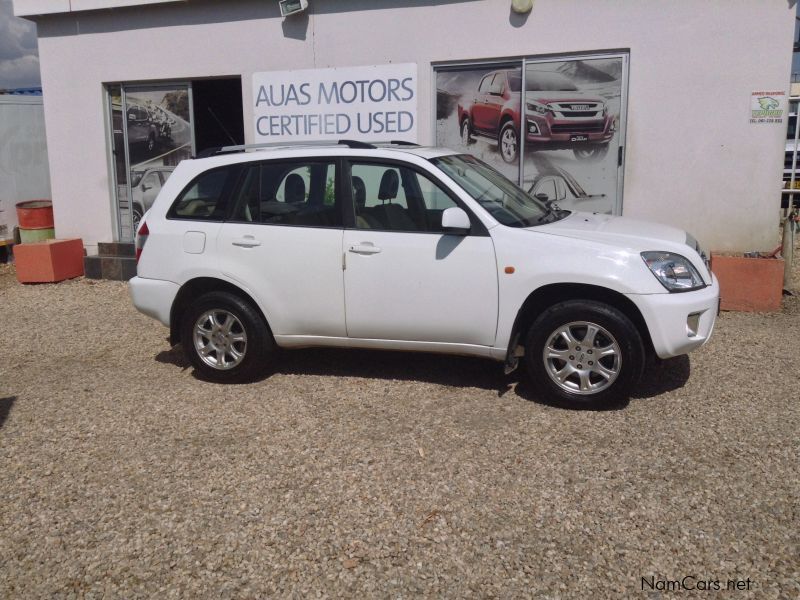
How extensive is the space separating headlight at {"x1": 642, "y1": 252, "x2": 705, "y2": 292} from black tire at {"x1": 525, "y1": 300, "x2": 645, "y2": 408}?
35cm

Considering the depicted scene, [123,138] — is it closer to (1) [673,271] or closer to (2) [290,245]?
(2) [290,245]

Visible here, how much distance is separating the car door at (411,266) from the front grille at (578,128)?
4.09 m

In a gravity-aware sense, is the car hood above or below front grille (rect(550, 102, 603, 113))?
below

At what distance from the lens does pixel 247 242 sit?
5762 millimetres

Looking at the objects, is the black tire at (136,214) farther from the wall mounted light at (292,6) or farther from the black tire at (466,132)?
the black tire at (466,132)

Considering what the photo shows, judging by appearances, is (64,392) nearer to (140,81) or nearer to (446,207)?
(446,207)

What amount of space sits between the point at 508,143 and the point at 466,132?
550 mm

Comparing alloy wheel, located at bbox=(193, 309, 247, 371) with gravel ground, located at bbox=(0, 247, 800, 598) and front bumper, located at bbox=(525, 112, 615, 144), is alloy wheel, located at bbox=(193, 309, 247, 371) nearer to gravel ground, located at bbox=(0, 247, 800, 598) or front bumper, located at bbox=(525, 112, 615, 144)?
gravel ground, located at bbox=(0, 247, 800, 598)

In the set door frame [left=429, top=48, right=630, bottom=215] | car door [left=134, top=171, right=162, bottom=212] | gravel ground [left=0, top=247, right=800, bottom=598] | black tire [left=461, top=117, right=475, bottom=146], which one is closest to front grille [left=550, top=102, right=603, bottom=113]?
door frame [left=429, top=48, right=630, bottom=215]

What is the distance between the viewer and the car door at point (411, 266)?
529 centimetres

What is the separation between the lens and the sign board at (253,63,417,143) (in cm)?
967

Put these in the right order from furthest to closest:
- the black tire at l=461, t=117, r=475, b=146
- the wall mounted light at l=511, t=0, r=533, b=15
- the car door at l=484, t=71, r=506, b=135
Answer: the black tire at l=461, t=117, r=475, b=146
the car door at l=484, t=71, r=506, b=135
the wall mounted light at l=511, t=0, r=533, b=15

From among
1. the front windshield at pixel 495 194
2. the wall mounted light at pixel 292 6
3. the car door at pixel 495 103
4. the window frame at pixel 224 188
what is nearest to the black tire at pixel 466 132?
the car door at pixel 495 103

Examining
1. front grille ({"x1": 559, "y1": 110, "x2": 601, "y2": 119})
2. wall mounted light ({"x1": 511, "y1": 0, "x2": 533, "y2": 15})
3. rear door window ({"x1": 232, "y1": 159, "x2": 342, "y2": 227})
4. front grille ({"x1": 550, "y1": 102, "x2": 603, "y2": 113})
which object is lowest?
rear door window ({"x1": 232, "y1": 159, "x2": 342, "y2": 227})
